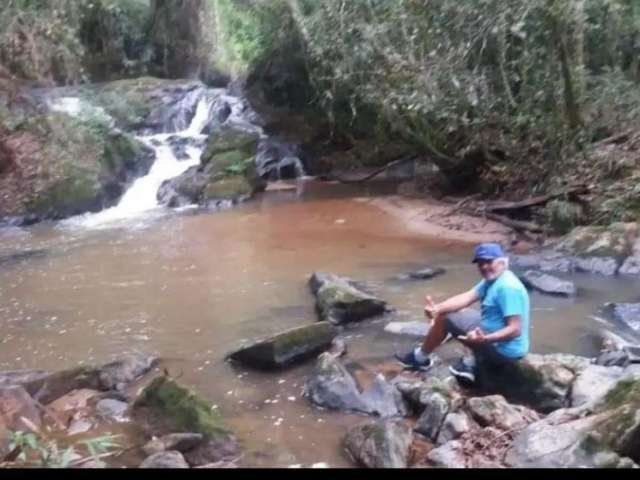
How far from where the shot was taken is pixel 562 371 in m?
5.62

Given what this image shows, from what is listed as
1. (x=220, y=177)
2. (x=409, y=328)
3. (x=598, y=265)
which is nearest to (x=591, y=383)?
(x=409, y=328)

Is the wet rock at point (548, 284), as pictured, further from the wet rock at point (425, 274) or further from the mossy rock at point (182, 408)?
the mossy rock at point (182, 408)

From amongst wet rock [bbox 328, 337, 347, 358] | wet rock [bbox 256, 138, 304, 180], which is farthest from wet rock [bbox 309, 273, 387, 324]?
wet rock [bbox 256, 138, 304, 180]

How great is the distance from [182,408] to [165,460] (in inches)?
30.2

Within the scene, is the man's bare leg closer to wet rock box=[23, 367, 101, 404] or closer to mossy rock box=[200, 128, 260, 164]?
wet rock box=[23, 367, 101, 404]

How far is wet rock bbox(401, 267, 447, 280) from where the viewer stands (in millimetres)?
9414

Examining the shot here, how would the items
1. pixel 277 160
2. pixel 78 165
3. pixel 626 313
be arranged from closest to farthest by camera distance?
pixel 626 313 → pixel 78 165 → pixel 277 160

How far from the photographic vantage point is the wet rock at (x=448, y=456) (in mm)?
4652

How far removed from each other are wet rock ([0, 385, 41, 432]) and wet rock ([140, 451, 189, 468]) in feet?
3.43

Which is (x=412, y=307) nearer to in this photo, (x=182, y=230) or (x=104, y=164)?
(x=182, y=230)

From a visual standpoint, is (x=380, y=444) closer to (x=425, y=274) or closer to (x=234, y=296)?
(x=234, y=296)

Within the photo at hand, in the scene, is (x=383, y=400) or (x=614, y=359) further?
(x=614, y=359)

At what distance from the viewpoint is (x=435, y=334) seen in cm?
618

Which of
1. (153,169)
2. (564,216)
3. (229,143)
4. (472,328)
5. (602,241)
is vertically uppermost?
(229,143)
